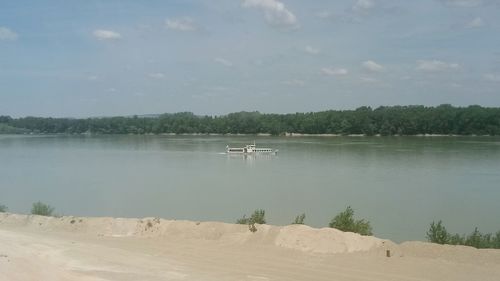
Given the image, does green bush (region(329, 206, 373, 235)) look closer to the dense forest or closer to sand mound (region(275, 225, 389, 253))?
sand mound (region(275, 225, 389, 253))

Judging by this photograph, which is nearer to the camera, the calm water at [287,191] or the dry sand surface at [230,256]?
the dry sand surface at [230,256]

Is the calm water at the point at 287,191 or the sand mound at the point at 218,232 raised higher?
the sand mound at the point at 218,232

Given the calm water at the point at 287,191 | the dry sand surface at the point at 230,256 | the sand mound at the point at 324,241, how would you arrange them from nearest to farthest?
the dry sand surface at the point at 230,256, the sand mound at the point at 324,241, the calm water at the point at 287,191

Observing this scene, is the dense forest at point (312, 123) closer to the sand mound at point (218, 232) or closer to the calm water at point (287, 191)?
the calm water at point (287, 191)

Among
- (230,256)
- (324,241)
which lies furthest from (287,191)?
(230,256)

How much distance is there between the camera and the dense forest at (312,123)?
10169 cm

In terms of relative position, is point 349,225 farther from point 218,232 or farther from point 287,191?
point 287,191

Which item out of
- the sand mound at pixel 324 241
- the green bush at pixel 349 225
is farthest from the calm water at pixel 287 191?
the sand mound at pixel 324 241

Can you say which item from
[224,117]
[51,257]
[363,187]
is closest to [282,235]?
[51,257]

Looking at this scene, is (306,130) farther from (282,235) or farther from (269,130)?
(282,235)

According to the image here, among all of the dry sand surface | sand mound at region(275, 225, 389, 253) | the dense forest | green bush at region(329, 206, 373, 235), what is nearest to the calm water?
green bush at region(329, 206, 373, 235)

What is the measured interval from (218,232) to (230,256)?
6.19 ft

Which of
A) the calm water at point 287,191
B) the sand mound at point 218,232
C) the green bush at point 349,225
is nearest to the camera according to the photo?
the sand mound at point 218,232

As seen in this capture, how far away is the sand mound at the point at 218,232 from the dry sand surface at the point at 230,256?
20 mm
